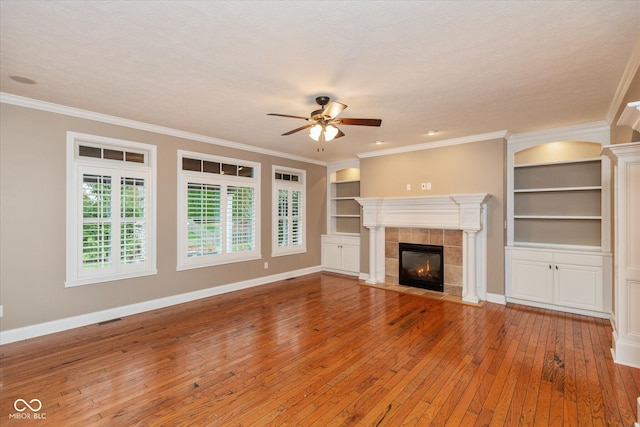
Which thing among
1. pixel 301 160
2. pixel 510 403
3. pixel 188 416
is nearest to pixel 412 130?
pixel 301 160

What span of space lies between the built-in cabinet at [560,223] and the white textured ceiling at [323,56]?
30.8 inches

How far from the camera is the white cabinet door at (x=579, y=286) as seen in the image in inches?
160

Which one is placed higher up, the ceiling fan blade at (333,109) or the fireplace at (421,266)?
the ceiling fan blade at (333,109)

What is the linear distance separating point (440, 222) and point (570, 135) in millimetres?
2259

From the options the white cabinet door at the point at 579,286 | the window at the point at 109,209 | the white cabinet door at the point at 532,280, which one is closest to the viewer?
the window at the point at 109,209

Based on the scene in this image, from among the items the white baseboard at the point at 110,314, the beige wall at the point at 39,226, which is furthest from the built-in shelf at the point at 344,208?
the beige wall at the point at 39,226

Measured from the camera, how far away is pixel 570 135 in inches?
177

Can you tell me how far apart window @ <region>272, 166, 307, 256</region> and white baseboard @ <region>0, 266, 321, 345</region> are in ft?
2.94

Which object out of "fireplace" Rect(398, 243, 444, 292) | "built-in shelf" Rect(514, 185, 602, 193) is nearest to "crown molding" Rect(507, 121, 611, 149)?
"built-in shelf" Rect(514, 185, 602, 193)

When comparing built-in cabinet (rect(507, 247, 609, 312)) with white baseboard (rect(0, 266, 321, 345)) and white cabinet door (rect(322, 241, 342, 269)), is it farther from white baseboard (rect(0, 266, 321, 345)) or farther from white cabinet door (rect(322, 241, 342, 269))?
white baseboard (rect(0, 266, 321, 345))

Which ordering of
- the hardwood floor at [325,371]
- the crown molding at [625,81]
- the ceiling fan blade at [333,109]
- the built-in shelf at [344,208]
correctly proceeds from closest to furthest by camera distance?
the hardwood floor at [325,371], the crown molding at [625,81], the ceiling fan blade at [333,109], the built-in shelf at [344,208]

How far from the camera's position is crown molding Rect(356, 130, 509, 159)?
4.77m

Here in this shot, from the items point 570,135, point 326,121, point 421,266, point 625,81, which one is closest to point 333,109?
point 326,121

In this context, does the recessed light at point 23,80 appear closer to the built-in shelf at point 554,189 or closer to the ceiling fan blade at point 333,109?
the ceiling fan blade at point 333,109
